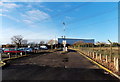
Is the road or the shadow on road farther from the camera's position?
the road

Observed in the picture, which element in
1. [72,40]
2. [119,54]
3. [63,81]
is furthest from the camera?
[72,40]

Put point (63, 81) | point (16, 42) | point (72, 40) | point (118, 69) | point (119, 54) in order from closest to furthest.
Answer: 1. point (63, 81)
2. point (118, 69)
3. point (119, 54)
4. point (16, 42)
5. point (72, 40)

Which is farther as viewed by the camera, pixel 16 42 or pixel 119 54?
pixel 16 42

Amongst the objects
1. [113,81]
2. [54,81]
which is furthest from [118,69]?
[54,81]

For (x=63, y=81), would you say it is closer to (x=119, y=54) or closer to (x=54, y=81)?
(x=54, y=81)

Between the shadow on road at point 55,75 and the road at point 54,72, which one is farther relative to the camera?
the road at point 54,72

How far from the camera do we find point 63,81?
222 inches

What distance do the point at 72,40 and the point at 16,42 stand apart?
229ft

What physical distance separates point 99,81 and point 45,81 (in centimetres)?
270

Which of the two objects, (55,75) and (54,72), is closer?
(55,75)

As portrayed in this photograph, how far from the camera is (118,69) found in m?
7.84

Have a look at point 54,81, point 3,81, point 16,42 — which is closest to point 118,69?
point 54,81

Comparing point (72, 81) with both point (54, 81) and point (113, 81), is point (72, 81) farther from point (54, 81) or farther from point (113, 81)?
point (113, 81)

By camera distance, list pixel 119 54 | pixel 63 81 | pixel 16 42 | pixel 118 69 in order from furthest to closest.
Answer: pixel 16 42 → pixel 119 54 → pixel 118 69 → pixel 63 81
